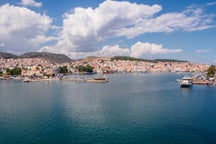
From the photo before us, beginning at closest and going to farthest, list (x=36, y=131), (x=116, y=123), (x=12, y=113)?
1. (x=36, y=131)
2. (x=116, y=123)
3. (x=12, y=113)

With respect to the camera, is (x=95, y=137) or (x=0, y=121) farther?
(x=0, y=121)

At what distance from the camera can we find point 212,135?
2830 centimetres

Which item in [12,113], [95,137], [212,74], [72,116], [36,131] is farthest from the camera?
[212,74]

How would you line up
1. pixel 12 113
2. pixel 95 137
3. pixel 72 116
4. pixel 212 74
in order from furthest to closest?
pixel 212 74 → pixel 12 113 → pixel 72 116 → pixel 95 137

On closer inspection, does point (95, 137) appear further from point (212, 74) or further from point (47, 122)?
point (212, 74)

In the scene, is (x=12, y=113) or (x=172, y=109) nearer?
(x=12, y=113)

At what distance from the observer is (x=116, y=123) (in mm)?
33781

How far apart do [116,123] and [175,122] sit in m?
8.76

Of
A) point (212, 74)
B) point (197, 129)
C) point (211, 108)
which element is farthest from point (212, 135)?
point (212, 74)

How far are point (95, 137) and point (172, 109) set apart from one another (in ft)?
68.8

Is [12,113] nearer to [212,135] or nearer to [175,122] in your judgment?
[175,122]

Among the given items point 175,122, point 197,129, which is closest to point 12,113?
point 175,122

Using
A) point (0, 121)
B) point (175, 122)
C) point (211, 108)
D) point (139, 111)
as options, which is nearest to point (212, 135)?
point (175, 122)

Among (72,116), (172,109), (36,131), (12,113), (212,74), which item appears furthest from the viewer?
(212,74)
